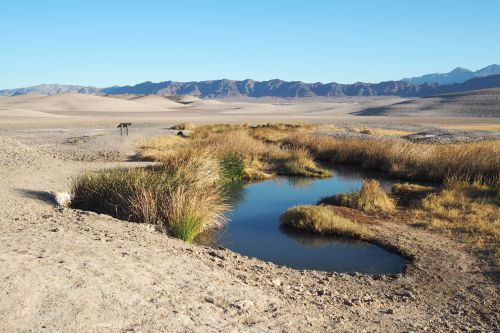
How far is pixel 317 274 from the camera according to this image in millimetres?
10164

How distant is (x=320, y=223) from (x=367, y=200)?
3.50m

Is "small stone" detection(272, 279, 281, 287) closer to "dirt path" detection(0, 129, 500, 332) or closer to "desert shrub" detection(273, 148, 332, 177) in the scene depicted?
"dirt path" detection(0, 129, 500, 332)

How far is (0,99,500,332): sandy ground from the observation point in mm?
6453

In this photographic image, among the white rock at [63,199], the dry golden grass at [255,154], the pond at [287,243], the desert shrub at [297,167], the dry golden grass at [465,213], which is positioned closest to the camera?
the pond at [287,243]

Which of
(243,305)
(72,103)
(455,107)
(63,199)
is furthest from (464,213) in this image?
(72,103)

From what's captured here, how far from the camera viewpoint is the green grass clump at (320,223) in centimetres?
1366

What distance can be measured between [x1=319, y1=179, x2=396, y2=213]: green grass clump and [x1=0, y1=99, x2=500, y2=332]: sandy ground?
4.08 meters

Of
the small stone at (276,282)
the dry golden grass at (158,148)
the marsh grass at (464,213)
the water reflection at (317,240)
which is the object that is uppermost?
the small stone at (276,282)

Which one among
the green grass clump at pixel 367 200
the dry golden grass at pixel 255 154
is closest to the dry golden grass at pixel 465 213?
the green grass clump at pixel 367 200

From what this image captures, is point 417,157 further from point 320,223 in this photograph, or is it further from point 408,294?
point 408,294

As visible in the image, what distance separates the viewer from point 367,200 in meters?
17.0

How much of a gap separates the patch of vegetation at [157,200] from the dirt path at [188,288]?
34.7 inches

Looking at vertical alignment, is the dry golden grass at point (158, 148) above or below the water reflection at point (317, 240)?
above

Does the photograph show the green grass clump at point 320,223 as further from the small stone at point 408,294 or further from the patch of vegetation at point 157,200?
the small stone at point 408,294
